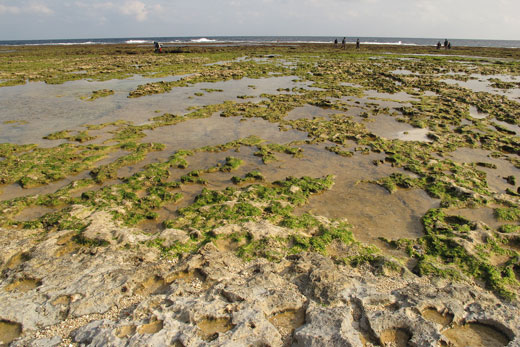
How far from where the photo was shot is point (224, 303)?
3.79m

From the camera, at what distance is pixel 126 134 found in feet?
35.6

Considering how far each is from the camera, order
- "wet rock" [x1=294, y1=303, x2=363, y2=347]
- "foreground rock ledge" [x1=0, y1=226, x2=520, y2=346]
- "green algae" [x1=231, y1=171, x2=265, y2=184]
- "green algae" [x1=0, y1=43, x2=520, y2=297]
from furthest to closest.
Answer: "green algae" [x1=231, y1=171, x2=265, y2=184] → "green algae" [x1=0, y1=43, x2=520, y2=297] → "foreground rock ledge" [x1=0, y1=226, x2=520, y2=346] → "wet rock" [x1=294, y1=303, x2=363, y2=347]

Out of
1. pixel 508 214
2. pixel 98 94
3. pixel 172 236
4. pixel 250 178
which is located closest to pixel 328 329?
pixel 172 236

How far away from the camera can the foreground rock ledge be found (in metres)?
3.38

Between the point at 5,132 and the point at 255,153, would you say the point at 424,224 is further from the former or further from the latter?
the point at 5,132

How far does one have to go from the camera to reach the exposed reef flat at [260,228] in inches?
141

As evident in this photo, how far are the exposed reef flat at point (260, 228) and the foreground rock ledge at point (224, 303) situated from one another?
0.02 m

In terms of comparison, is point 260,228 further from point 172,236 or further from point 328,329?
point 328,329

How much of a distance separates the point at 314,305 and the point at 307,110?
1176 centimetres

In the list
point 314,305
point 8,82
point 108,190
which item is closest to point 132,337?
point 314,305

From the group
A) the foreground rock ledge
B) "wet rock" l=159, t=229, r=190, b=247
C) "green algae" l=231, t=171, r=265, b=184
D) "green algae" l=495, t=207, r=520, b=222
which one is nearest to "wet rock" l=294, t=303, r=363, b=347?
the foreground rock ledge

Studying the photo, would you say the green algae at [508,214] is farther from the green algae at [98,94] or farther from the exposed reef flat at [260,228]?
the green algae at [98,94]

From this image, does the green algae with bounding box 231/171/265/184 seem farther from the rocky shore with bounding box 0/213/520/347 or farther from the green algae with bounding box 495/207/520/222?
the green algae with bounding box 495/207/520/222

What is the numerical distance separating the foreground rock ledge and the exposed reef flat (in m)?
0.02
